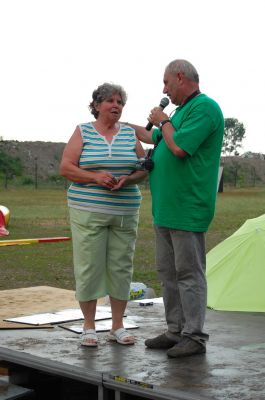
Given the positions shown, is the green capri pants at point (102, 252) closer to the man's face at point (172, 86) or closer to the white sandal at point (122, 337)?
the white sandal at point (122, 337)

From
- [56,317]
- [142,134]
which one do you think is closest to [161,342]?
[56,317]

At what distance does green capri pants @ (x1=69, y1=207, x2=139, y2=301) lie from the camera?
389cm

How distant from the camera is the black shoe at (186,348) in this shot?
11.9 feet

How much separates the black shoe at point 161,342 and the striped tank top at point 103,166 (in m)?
0.66

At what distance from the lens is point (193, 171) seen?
3.60 meters

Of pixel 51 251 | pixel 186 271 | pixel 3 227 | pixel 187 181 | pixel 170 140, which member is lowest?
pixel 51 251

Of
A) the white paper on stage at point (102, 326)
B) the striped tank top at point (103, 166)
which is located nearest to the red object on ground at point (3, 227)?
the white paper on stage at point (102, 326)

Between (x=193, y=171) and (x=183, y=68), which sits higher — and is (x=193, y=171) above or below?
below

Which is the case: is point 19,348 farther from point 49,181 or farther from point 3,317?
point 49,181

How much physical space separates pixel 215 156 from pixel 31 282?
18.6ft

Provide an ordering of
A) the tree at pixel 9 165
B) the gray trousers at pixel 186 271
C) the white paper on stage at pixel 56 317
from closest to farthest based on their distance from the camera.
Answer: the gray trousers at pixel 186 271, the white paper on stage at pixel 56 317, the tree at pixel 9 165

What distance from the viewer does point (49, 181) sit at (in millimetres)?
45625

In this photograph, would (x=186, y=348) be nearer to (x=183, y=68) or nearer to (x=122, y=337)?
(x=122, y=337)

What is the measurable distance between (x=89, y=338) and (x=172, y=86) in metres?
1.35
